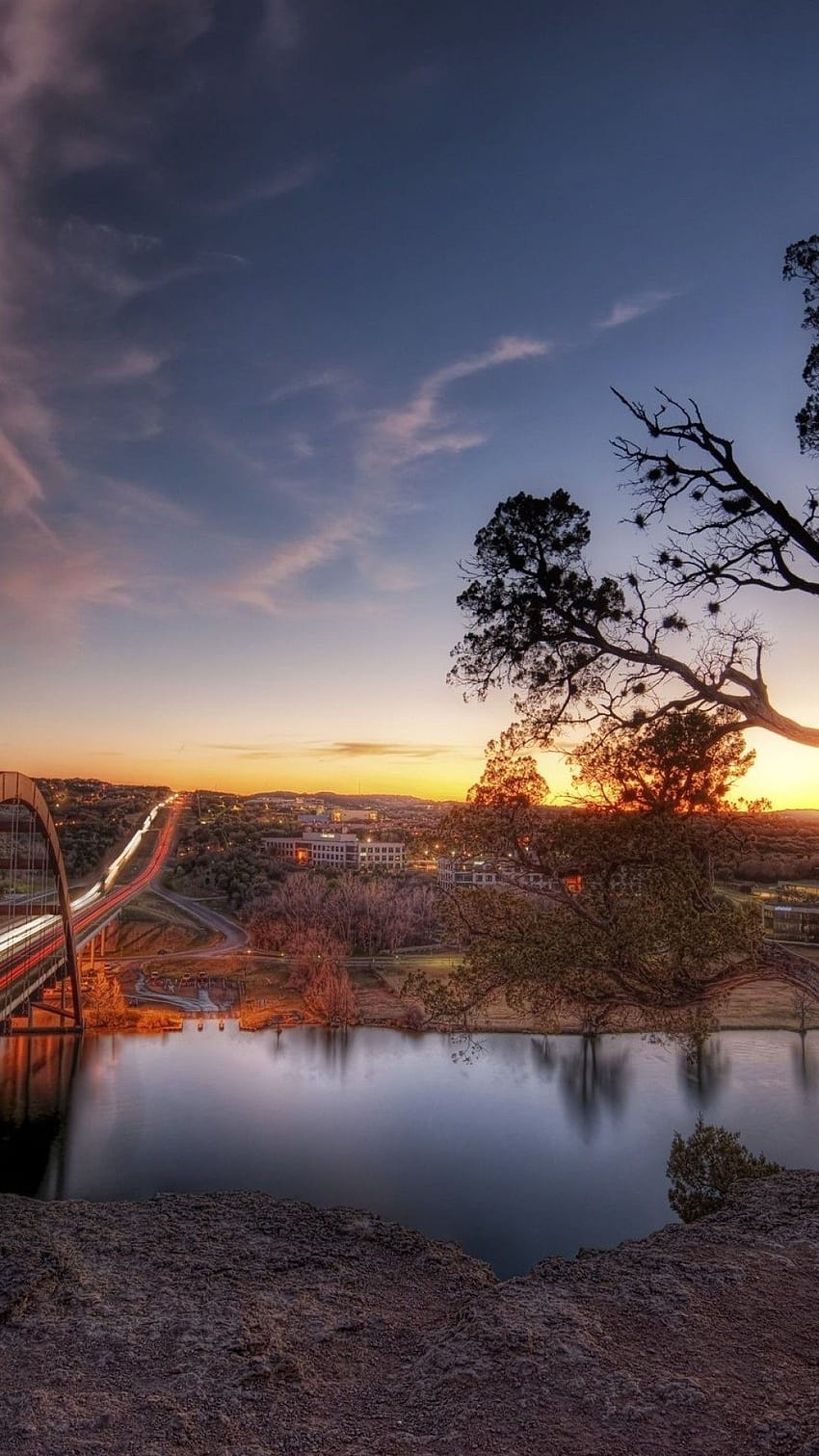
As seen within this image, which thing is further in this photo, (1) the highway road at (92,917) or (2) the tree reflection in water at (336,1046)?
(2) the tree reflection in water at (336,1046)

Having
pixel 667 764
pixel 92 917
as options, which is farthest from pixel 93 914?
pixel 667 764

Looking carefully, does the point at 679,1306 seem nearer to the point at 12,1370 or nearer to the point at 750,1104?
the point at 12,1370

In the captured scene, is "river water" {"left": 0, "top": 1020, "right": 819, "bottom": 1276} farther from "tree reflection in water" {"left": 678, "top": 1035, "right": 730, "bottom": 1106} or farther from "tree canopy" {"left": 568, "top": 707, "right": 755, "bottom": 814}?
"tree canopy" {"left": 568, "top": 707, "right": 755, "bottom": 814}

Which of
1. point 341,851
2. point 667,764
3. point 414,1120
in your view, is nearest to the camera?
point 667,764

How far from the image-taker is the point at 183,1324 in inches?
215

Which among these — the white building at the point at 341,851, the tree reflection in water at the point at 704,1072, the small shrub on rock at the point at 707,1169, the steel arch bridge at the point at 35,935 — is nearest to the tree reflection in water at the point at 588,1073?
the tree reflection in water at the point at 704,1072

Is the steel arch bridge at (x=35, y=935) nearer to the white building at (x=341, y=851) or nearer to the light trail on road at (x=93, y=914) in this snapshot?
the light trail on road at (x=93, y=914)

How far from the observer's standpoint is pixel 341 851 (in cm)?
7669

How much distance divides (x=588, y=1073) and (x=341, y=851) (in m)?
52.2

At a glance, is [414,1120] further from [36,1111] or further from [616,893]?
[616,893]

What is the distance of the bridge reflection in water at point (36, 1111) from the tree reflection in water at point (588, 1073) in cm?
1241

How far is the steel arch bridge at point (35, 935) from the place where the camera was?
22438mm

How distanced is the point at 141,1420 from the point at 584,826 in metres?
6.06

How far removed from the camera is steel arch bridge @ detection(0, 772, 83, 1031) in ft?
73.6
